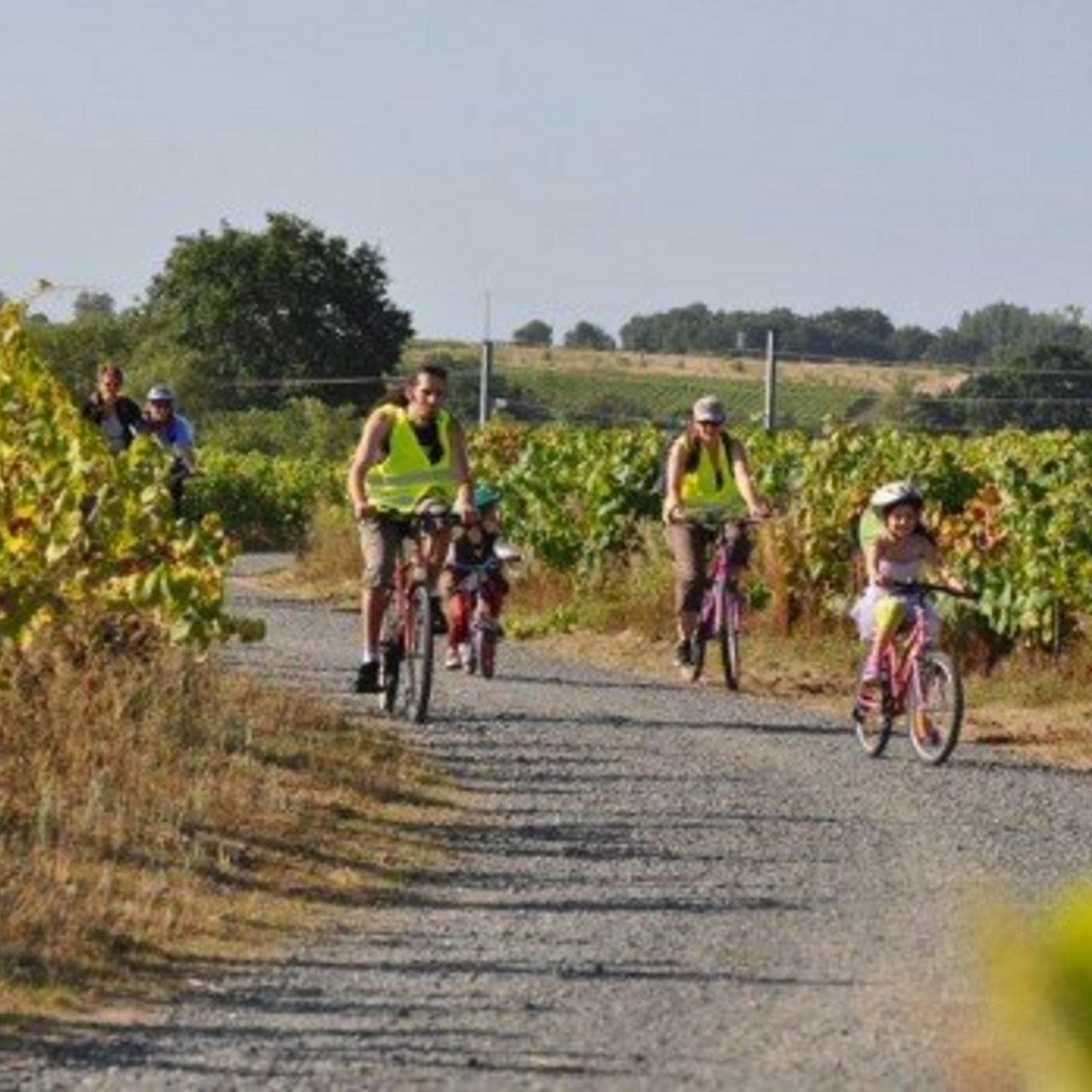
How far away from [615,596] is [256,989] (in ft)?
60.5

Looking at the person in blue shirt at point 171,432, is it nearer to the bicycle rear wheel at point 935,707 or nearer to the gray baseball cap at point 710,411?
the gray baseball cap at point 710,411

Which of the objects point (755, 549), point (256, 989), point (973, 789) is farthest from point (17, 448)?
point (755, 549)

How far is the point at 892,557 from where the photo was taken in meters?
14.7

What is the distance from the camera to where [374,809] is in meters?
11.3

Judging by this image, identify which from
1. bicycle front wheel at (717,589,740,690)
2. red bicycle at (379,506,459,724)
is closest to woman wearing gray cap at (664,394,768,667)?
bicycle front wheel at (717,589,740,690)

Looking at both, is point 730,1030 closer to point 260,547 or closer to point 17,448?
point 17,448

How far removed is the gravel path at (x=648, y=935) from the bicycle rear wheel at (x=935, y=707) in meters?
0.13

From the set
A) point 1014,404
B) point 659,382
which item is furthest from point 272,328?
point 1014,404

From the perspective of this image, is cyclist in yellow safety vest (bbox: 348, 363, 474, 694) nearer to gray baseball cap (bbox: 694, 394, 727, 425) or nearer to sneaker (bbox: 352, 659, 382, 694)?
sneaker (bbox: 352, 659, 382, 694)

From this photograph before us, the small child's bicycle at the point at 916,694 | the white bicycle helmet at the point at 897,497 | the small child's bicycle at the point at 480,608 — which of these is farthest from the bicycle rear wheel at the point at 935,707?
the small child's bicycle at the point at 480,608

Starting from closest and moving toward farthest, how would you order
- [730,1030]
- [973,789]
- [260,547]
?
[730,1030] < [973,789] < [260,547]

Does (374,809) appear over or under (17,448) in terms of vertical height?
under

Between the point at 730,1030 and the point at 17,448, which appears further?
the point at 17,448

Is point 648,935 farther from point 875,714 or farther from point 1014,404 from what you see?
point 1014,404
